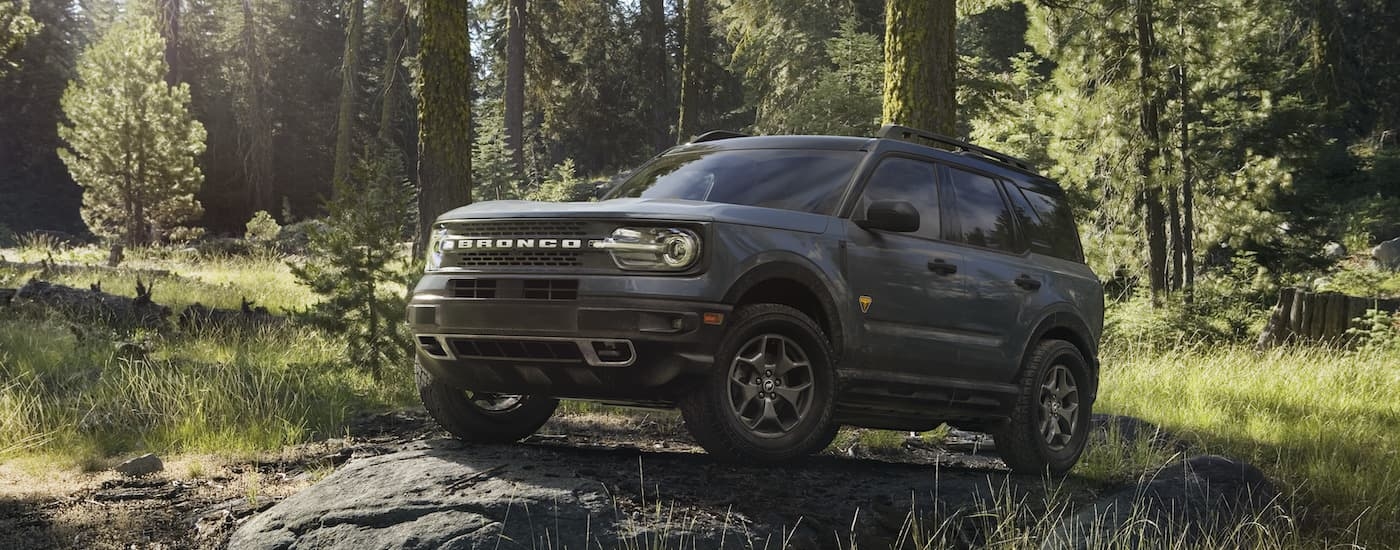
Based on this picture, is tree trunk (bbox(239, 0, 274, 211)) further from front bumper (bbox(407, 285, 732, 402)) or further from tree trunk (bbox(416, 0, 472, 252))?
front bumper (bbox(407, 285, 732, 402))

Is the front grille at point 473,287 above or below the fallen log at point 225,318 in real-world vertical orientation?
above

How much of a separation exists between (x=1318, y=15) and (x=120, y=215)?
109ft

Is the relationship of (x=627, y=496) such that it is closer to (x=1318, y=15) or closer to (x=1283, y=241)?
(x=1283, y=241)

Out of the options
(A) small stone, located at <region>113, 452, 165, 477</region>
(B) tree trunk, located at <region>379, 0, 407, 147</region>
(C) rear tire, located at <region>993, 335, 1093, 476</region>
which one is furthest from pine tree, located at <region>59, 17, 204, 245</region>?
(C) rear tire, located at <region>993, 335, 1093, 476</region>

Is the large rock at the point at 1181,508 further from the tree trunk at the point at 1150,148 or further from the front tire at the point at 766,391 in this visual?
the tree trunk at the point at 1150,148

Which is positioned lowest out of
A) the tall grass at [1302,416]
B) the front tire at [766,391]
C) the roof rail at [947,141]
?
the tall grass at [1302,416]

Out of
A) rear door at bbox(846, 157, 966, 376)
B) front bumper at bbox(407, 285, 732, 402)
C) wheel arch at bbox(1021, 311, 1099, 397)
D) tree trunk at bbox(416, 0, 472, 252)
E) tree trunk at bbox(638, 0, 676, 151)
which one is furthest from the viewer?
tree trunk at bbox(638, 0, 676, 151)

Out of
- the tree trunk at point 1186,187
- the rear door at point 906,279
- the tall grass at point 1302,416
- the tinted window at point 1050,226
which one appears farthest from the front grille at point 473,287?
the tree trunk at point 1186,187

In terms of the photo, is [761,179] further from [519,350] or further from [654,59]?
[654,59]

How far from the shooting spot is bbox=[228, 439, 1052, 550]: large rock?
455 cm

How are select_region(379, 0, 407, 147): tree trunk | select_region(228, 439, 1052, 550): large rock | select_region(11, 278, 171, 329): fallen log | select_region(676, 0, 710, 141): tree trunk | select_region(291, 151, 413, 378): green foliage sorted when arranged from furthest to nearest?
select_region(676, 0, 710, 141): tree trunk < select_region(379, 0, 407, 147): tree trunk < select_region(11, 278, 171, 329): fallen log < select_region(291, 151, 413, 378): green foliage < select_region(228, 439, 1052, 550): large rock

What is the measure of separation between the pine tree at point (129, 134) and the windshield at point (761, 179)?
24.0 meters

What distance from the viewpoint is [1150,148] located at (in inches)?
726

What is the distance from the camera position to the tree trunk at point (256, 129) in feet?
132
